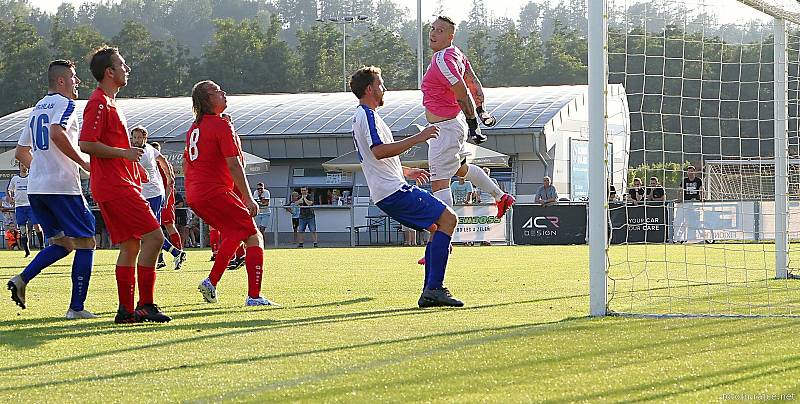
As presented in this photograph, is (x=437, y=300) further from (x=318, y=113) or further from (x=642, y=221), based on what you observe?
(x=318, y=113)

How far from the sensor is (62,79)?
340 inches

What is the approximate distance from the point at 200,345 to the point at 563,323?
218cm

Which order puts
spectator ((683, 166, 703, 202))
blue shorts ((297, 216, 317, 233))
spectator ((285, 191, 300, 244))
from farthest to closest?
spectator ((285, 191, 300, 244)), blue shorts ((297, 216, 317, 233)), spectator ((683, 166, 703, 202))

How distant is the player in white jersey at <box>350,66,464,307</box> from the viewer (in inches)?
343

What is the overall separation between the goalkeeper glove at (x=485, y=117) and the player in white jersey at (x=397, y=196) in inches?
→ 53.6

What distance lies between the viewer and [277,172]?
41.4 m

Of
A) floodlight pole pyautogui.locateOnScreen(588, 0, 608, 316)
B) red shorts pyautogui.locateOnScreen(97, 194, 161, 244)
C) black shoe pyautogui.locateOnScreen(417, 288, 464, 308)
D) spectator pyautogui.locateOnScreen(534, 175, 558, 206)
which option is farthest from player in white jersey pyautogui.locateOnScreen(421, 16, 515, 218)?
spectator pyautogui.locateOnScreen(534, 175, 558, 206)

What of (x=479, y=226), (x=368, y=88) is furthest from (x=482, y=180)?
(x=479, y=226)

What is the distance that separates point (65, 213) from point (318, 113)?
34.6m

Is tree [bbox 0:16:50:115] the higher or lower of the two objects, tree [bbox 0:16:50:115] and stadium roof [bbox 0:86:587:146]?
the higher

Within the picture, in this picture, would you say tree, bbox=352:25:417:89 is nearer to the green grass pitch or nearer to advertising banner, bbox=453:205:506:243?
advertising banner, bbox=453:205:506:243

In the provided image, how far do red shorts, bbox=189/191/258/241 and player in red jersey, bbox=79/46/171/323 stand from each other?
1.07 metres

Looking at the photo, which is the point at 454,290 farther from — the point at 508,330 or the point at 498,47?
the point at 498,47

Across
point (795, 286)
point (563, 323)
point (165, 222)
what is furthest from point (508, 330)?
point (165, 222)
